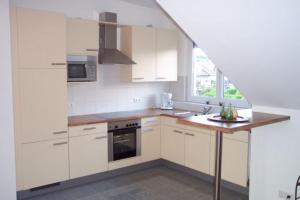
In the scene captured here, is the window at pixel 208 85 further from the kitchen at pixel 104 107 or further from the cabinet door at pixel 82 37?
the cabinet door at pixel 82 37

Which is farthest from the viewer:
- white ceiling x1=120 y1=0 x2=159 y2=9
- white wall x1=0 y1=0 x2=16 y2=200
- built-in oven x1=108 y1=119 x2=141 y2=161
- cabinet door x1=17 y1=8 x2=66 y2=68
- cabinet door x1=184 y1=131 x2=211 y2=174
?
white ceiling x1=120 y1=0 x2=159 y2=9

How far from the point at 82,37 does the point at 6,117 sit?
1.38 metres

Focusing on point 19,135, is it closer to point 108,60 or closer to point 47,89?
point 47,89

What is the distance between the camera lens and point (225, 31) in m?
2.13

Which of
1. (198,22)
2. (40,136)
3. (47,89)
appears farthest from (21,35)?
(198,22)

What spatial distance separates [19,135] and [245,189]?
2729 millimetres

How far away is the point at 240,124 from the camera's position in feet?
7.46

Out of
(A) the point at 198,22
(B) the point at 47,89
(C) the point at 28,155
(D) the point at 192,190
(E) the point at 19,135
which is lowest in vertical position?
(D) the point at 192,190

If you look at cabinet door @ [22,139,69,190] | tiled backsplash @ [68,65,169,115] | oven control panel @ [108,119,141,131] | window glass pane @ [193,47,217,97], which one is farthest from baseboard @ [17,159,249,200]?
window glass pane @ [193,47,217,97]

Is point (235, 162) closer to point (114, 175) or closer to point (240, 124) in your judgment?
point (240, 124)

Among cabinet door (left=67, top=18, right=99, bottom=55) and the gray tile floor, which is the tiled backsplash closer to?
cabinet door (left=67, top=18, right=99, bottom=55)

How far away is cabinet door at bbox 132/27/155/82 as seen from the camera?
4430mm

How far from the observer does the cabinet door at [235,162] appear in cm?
353

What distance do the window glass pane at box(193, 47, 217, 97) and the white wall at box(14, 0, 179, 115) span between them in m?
0.64
